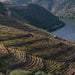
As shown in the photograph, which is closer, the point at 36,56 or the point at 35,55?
the point at 36,56

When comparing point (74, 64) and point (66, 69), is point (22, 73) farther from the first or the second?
point (74, 64)

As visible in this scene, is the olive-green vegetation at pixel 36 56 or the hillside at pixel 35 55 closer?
the olive-green vegetation at pixel 36 56

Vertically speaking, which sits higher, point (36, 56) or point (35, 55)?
point (35, 55)

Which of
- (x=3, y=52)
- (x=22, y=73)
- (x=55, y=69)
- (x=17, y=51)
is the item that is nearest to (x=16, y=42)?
(x=17, y=51)

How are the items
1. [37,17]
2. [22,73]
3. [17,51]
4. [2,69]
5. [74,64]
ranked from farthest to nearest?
[37,17], [74,64], [17,51], [2,69], [22,73]

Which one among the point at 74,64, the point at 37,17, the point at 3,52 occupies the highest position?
the point at 3,52

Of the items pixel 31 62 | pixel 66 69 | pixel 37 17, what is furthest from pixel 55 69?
pixel 37 17

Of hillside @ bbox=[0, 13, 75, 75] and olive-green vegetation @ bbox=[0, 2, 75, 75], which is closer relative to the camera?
olive-green vegetation @ bbox=[0, 2, 75, 75]

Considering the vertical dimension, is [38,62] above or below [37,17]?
above

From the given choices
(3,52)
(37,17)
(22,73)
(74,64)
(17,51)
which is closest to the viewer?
(22,73)

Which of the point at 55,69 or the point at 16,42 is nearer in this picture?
the point at 55,69
